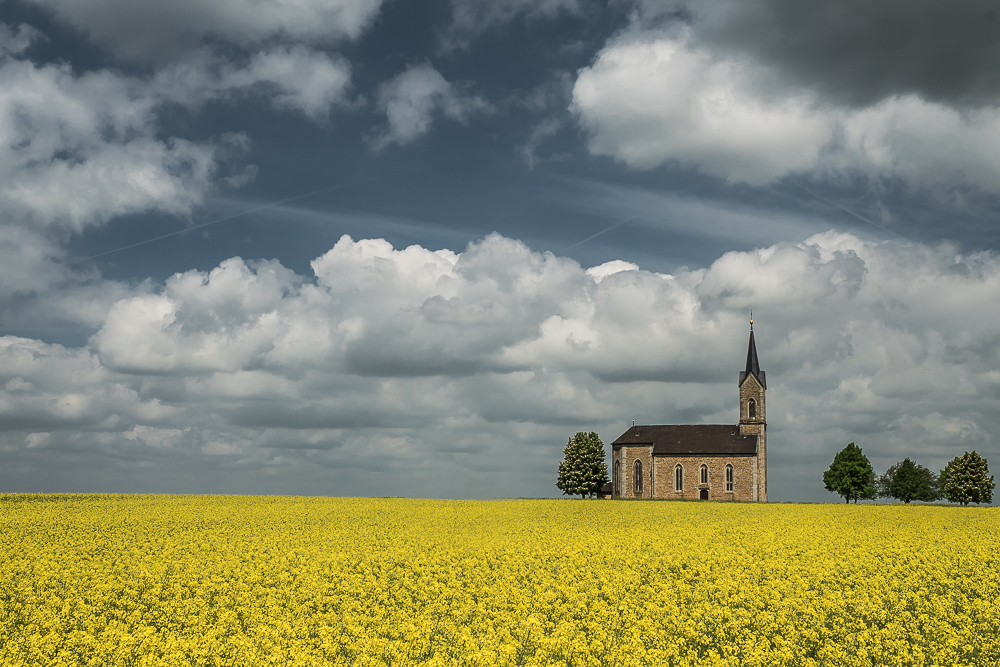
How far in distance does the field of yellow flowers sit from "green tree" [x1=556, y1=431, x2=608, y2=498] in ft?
228

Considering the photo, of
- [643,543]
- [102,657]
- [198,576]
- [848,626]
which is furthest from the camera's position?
[643,543]

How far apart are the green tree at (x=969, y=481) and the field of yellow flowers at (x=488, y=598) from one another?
77.8 m

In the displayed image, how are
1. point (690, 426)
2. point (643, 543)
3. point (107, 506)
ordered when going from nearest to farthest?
point (643, 543) → point (107, 506) → point (690, 426)

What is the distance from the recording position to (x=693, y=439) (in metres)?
94.7

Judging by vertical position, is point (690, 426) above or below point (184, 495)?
above

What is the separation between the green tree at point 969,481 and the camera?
9288 centimetres

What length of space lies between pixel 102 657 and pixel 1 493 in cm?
4319

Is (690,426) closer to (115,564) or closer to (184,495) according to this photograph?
(184,495)

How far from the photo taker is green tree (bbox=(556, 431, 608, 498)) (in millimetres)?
96375

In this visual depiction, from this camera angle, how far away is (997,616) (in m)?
15.5

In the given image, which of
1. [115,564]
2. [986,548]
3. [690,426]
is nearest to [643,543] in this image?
[986,548]

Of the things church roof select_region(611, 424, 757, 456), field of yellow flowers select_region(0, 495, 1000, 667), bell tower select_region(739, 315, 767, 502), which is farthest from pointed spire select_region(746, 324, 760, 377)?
field of yellow flowers select_region(0, 495, 1000, 667)

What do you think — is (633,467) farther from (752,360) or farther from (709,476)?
(752,360)

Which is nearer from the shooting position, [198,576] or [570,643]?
[570,643]
